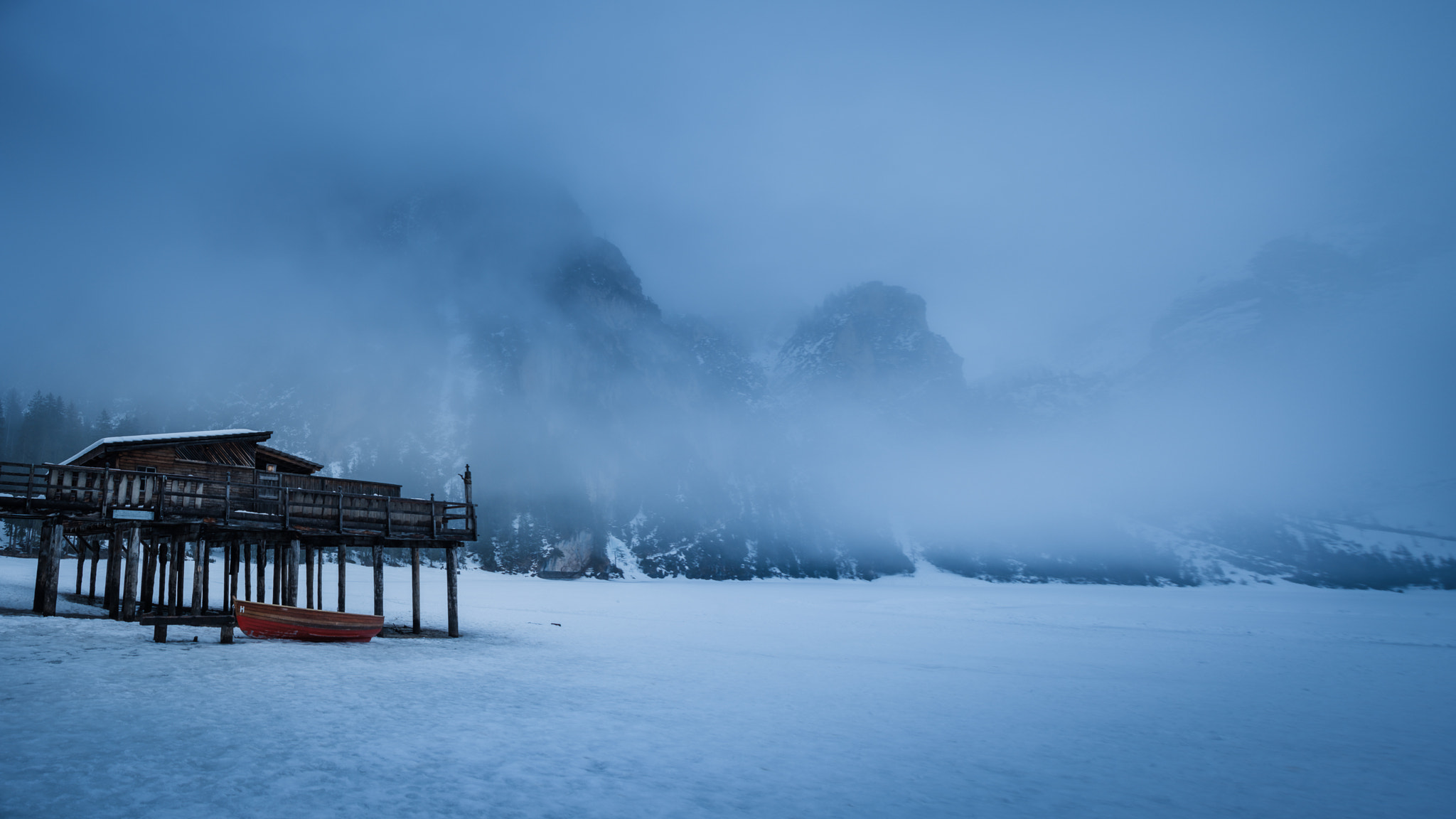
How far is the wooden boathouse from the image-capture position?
22.0 m

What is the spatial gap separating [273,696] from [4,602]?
22.9 meters

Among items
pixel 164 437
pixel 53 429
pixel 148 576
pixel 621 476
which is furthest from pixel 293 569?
pixel 53 429

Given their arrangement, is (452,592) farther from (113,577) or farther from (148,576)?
(148,576)

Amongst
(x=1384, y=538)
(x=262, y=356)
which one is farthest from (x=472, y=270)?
(x=1384, y=538)

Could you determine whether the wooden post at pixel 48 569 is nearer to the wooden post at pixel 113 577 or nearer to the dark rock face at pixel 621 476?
the wooden post at pixel 113 577

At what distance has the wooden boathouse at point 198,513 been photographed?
21969mm

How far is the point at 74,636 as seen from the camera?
738 inches

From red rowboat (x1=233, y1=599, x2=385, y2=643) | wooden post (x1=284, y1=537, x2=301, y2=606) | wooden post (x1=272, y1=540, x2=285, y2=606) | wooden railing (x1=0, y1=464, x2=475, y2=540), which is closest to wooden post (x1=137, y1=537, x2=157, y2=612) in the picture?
wooden post (x1=272, y1=540, x2=285, y2=606)

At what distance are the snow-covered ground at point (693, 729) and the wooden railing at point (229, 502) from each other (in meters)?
3.88

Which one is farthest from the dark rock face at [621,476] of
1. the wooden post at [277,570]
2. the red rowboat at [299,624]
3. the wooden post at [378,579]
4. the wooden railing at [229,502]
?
the red rowboat at [299,624]

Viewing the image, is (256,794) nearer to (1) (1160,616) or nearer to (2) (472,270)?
(1) (1160,616)

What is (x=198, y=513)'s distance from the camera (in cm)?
2391

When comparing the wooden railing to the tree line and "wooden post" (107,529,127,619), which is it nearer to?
"wooden post" (107,529,127,619)

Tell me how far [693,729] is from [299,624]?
16326 mm
